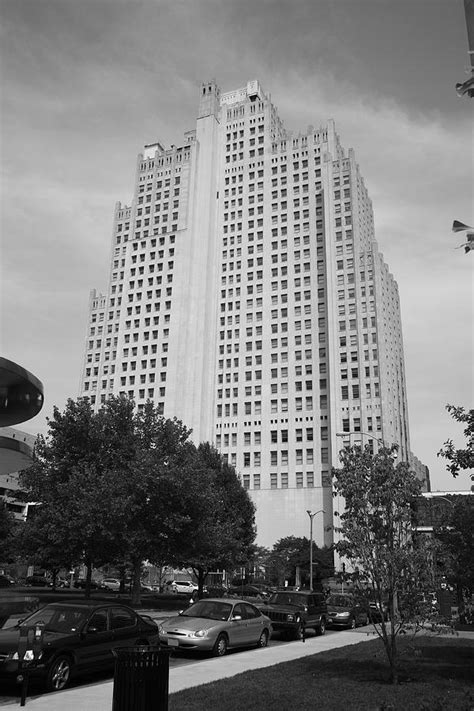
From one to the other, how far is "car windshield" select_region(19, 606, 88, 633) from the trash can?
212 inches

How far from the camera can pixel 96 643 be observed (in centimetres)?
1276

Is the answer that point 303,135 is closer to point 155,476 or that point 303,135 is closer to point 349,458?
point 155,476

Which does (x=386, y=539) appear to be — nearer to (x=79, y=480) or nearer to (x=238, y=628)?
(x=238, y=628)

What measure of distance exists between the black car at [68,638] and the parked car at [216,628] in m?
2.51

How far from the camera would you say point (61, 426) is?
1378 inches

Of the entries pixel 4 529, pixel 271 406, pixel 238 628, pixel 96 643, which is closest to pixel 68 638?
pixel 96 643

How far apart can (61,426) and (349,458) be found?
24.8 meters

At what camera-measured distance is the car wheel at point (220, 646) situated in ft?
56.0

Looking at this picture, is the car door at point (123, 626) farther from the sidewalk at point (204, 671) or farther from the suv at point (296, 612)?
the suv at point (296, 612)

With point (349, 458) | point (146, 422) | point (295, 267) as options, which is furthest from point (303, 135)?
point (349, 458)

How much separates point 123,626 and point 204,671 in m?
2.21

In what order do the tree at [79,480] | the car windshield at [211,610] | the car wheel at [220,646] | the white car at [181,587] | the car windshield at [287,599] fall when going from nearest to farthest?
the car wheel at [220,646] → the car windshield at [211,610] → the car windshield at [287,599] → the tree at [79,480] → the white car at [181,587]

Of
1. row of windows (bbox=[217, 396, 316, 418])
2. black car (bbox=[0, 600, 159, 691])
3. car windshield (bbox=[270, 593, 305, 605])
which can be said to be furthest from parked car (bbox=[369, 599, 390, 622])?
row of windows (bbox=[217, 396, 316, 418])

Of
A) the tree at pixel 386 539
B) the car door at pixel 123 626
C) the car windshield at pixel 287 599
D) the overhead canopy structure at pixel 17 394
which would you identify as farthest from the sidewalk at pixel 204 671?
the overhead canopy structure at pixel 17 394
